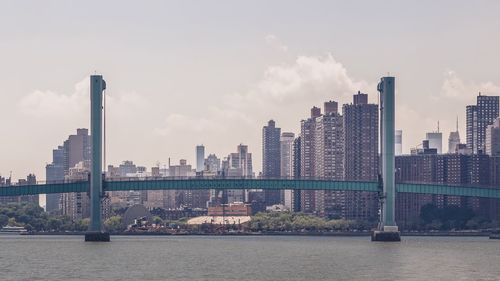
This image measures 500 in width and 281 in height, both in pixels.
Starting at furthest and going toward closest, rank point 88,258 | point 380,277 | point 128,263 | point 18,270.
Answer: point 88,258
point 128,263
point 18,270
point 380,277

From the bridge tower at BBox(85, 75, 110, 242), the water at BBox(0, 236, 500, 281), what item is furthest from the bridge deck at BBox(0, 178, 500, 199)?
the water at BBox(0, 236, 500, 281)

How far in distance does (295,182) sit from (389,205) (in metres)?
25.3

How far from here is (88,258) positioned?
122312 millimetres

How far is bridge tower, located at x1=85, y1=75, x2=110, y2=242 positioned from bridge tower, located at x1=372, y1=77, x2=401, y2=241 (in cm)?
3465

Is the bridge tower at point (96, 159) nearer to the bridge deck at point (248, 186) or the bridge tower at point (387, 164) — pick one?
the bridge deck at point (248, 186)

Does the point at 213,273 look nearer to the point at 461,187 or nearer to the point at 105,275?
the point at 105,275

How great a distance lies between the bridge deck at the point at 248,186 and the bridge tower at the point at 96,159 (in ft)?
43.5

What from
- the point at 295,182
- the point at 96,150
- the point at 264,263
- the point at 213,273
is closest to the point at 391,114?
the point at 295,182

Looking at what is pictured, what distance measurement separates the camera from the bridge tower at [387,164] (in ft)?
543

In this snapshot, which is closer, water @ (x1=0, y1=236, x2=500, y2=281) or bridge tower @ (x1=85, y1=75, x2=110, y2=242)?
water @ (x1=0, y1=236, x2=500, y2=281)

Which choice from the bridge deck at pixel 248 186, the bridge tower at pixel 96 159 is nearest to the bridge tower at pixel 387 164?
the bridge deck at pixel 248 186

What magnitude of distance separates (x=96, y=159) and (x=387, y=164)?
117 ft

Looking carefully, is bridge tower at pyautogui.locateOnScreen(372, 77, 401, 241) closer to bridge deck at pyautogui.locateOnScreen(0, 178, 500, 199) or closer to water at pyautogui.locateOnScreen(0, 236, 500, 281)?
bridge deck at pyautogui.locateOnScreen(0, 178, 500, 199)

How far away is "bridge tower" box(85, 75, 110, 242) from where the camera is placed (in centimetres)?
16362
